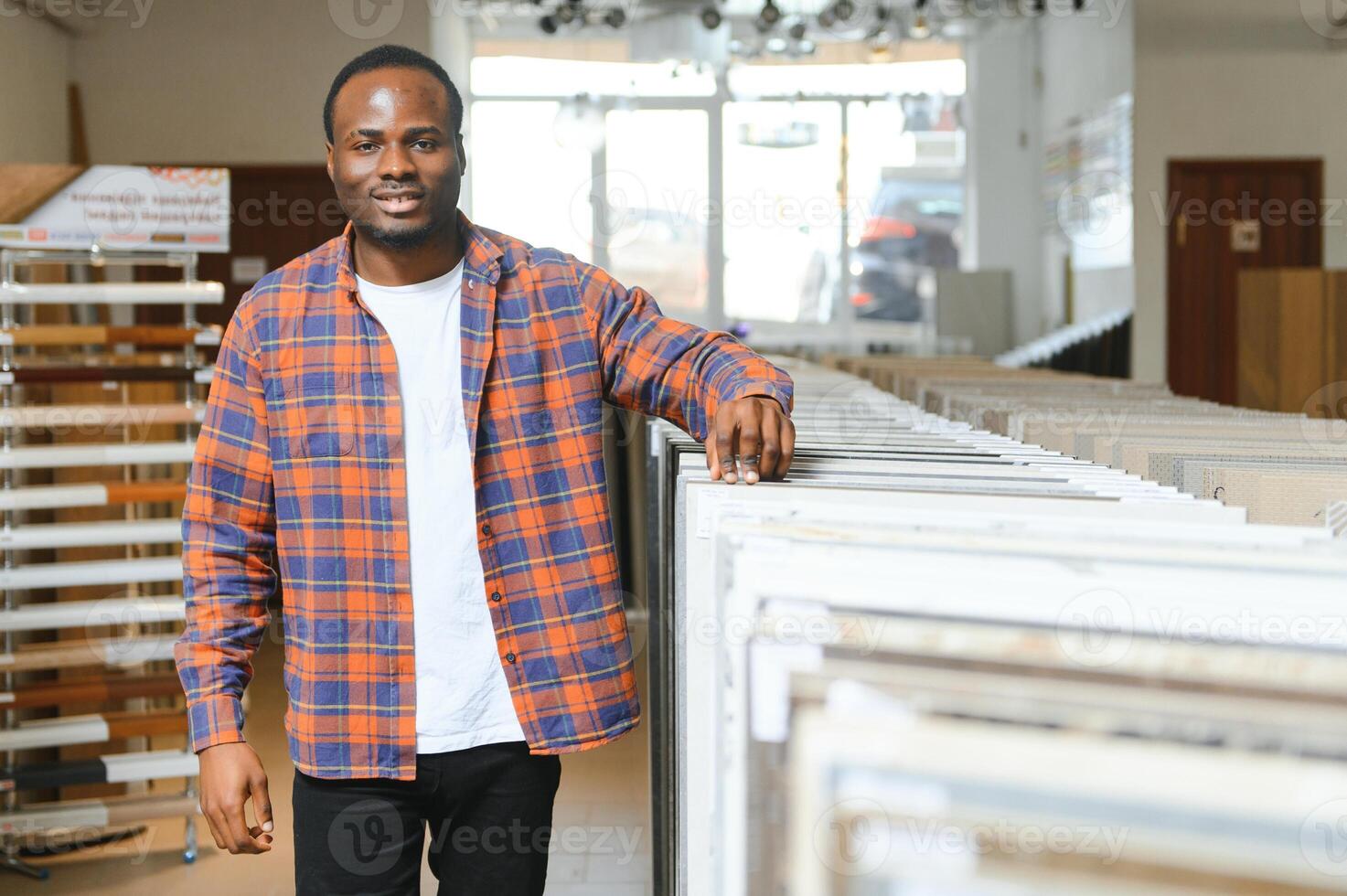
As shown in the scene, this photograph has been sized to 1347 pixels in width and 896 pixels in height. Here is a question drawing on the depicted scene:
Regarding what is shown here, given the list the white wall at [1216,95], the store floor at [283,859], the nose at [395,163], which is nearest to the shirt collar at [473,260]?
the nose at [395,163]

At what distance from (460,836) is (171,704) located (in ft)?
10.6

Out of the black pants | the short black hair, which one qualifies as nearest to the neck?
the short black hair

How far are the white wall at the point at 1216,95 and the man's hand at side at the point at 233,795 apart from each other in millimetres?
8412

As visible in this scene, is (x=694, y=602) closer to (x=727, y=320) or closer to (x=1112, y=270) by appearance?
(x=1112, y=270)

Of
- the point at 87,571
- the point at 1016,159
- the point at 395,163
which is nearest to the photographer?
the point at 395,163

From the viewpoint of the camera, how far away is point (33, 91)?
27.0 ft

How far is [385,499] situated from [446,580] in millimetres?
129

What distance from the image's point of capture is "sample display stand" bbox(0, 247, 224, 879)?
379cm

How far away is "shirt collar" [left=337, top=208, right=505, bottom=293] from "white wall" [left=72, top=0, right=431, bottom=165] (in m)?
7.72

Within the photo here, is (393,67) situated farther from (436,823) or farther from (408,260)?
(436,823)

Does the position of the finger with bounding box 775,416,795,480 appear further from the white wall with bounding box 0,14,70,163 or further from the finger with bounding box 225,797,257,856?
the white wall with bounding box 0,14,70,163

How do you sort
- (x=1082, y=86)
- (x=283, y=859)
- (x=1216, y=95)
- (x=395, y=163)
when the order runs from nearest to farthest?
(x=395, y=163), (x=283, y=859), (x=1216, y=95), (x=1082, y=86)

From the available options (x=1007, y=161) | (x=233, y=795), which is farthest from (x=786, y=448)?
(x=1007, y=161)

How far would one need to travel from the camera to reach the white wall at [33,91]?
774 centimetres
